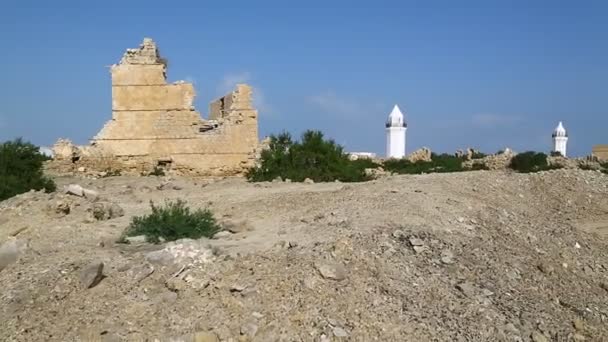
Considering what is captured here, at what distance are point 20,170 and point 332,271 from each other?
431 inches

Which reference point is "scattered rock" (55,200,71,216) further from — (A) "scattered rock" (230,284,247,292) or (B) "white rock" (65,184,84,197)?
(A) "scattered rock" (230,284,247,292)

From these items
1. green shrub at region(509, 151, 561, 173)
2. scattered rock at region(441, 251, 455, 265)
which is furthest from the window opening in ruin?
scattered rock at region(441, 251, 455, 265)

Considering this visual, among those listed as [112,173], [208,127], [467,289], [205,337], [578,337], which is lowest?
[578,337]

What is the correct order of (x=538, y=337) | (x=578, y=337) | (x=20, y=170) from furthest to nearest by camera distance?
(x=20, y=170) < (x=578, y=337) < (x=538, y=337)

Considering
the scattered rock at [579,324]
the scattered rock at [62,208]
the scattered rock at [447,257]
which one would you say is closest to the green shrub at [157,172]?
the scattered rock at [62,208]

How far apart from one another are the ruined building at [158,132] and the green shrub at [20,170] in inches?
84.4

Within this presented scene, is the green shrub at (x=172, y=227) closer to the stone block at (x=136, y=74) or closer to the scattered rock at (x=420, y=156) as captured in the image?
the stone block at (x=136, y=74)

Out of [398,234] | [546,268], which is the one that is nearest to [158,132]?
[398,234]

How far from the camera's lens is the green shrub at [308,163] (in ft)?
55.2

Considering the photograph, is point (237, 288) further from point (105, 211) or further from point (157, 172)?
point (157, 172)

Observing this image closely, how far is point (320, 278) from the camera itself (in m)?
5.86

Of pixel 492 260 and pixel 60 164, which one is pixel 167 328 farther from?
pixel 60 164

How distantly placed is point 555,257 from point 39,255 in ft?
19.9

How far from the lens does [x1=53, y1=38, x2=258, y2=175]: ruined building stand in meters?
17.8
